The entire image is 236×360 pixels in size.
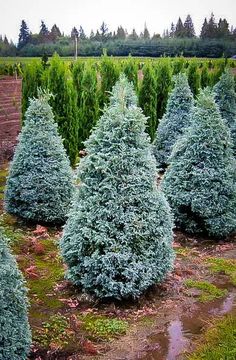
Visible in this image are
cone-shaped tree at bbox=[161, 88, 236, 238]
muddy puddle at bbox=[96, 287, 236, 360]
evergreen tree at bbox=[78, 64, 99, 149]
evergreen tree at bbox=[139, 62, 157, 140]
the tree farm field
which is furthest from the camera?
evergreen tree at bbox=[139, 62, 157, 140]

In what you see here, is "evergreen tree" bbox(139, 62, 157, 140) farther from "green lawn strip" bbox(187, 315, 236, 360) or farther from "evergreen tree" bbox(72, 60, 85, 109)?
"green lawn strip" bbox(187, 315, 236, 360)

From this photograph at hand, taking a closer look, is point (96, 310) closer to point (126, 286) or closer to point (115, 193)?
point (126, 286)

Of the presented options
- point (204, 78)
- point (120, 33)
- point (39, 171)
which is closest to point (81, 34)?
point (120, 33)

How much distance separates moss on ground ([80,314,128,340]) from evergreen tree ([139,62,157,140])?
38.4ft

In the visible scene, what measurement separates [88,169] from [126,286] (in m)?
1.73

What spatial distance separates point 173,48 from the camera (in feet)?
110

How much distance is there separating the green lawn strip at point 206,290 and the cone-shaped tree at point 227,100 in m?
7.67

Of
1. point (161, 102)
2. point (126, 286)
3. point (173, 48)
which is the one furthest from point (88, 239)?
point (173, 48)

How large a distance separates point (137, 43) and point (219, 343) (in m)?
36.3

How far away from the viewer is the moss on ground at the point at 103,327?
211 inches

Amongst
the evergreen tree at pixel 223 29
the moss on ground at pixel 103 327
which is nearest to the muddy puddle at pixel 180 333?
the moss on ground at pixel 103 327

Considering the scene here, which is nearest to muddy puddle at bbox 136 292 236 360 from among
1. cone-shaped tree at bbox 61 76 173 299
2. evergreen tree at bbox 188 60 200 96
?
cone-shaped tree at bbox 61 76 173 299

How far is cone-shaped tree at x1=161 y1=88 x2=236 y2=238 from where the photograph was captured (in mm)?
8484

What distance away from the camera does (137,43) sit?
38.3 metres
